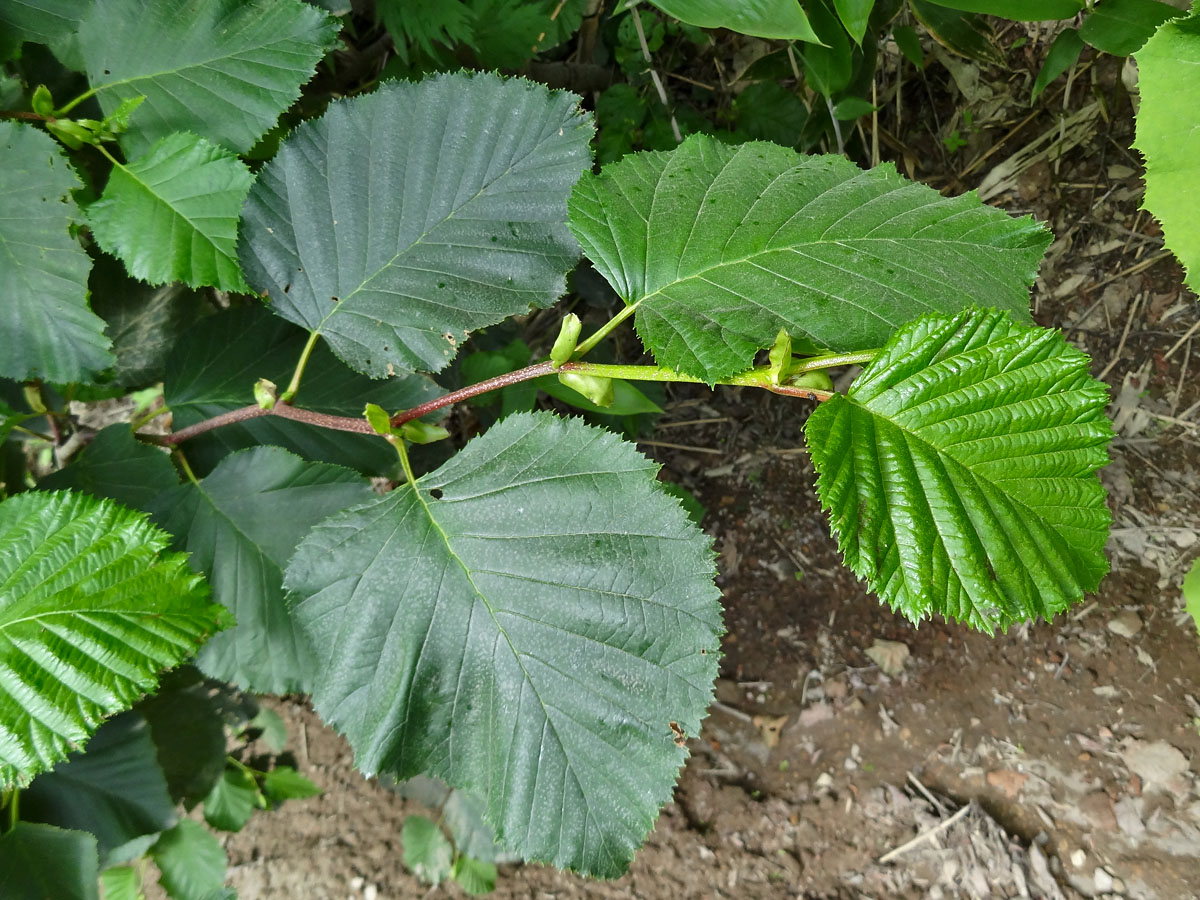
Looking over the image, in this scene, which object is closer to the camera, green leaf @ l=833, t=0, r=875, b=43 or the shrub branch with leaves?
the shrub branch with leaves

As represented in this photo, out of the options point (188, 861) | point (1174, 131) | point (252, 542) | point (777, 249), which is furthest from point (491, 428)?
point (188, 861)

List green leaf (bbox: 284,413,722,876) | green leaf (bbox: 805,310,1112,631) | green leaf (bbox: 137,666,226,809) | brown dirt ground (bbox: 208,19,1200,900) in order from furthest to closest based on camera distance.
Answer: brown dirt ground (bbox: 208,19,1200,900)
green leaf (bbox: 137,666,226,809)
green leaf (bbox: 284,413,722,876)
green leaf (bbox: 805,310,1112,631)

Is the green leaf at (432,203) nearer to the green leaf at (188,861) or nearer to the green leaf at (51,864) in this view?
the green leaf at (51,864)

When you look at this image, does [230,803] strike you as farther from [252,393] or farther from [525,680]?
[525,680]

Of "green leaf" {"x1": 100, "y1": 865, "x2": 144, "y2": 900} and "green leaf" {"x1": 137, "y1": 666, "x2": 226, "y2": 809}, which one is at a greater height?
"green leaf" {"x1": 137, "y1": 666, "x2": 226, "y2": 809}

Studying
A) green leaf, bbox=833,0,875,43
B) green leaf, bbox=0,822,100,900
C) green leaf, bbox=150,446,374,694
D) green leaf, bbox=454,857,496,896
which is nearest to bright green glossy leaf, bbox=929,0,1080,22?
green leaf, bbox=833,0,875,43

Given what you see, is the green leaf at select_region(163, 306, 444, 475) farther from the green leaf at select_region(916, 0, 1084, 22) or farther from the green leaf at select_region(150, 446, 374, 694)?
the green leaf at select_region(916, 0, 1084, 22)

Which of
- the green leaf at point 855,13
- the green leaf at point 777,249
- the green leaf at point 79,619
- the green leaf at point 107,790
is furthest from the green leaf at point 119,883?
the green leaf at point 855,13
